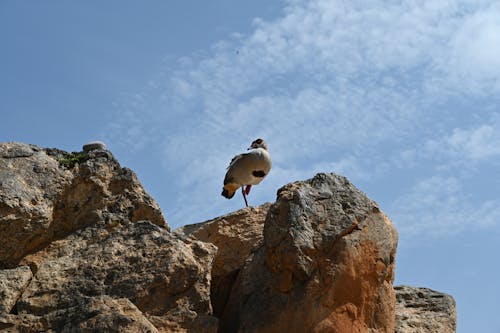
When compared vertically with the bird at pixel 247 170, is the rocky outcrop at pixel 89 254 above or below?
below

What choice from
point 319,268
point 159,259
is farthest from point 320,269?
point 159,259

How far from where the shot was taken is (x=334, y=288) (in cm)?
984

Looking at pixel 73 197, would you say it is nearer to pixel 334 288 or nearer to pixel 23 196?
pixel 23 196

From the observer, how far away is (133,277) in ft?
30.8

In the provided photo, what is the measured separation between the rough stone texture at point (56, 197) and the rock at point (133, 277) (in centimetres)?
37

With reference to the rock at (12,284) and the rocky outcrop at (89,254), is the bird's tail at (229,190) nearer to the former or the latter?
the rocky outcrop at (89,254)

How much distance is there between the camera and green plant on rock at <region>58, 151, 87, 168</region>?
10.8 m

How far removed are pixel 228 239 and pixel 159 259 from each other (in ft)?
8.46

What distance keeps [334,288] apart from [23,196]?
164 inches

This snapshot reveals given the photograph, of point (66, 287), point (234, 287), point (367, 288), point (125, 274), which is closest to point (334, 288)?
point (367, 288)

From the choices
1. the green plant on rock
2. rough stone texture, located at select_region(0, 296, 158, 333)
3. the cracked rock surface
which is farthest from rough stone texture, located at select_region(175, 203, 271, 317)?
rough stone texture, located at select_region(0, 296, 158, 333)

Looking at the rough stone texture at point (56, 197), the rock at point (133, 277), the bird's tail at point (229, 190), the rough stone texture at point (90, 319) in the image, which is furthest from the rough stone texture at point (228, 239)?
the bird's tail at point (229, 190)

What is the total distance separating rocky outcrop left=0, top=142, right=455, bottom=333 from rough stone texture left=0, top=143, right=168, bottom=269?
0.05 feet

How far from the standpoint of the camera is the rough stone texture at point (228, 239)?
37.5 feet
